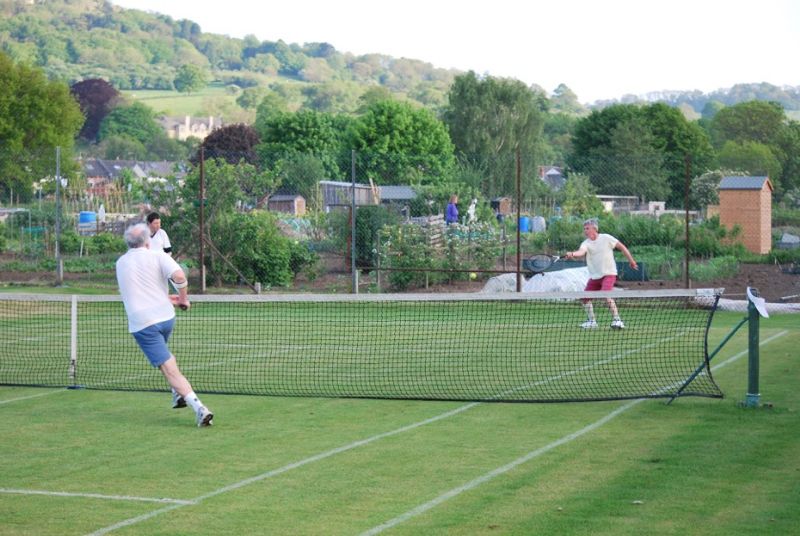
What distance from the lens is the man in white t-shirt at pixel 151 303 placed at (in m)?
11.3

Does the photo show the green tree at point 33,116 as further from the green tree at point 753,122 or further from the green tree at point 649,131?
the green tree at point 753,122

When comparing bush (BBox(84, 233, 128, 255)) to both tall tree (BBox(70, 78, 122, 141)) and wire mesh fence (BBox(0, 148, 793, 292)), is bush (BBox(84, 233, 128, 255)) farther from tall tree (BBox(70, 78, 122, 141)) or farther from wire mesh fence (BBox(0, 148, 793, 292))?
tall tree (BBox(70, 78, 122, 141))

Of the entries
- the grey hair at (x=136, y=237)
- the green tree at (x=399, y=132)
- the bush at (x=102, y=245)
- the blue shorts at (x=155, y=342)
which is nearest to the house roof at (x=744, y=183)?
the bush at (x=102, y=245)

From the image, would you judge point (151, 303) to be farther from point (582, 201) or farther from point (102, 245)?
point (582, 201)

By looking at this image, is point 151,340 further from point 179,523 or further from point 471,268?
point 471,268

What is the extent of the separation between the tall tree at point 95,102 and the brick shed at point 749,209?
6351 inches

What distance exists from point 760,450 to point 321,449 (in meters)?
3.67

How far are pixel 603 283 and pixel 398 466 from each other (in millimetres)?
10746

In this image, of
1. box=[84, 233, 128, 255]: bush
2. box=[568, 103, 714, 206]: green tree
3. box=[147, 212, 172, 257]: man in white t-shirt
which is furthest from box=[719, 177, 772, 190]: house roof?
box=[568, 103, 714, 206]: green tree

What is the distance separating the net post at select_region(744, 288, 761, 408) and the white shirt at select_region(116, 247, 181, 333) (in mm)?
5642

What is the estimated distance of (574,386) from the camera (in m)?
13.8

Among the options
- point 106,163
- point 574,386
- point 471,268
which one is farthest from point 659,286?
point 106,163

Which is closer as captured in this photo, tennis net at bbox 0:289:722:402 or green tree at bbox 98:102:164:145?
tennis net at bbox 0:289:722:402

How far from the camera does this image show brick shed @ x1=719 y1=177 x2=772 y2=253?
35.1 meters
